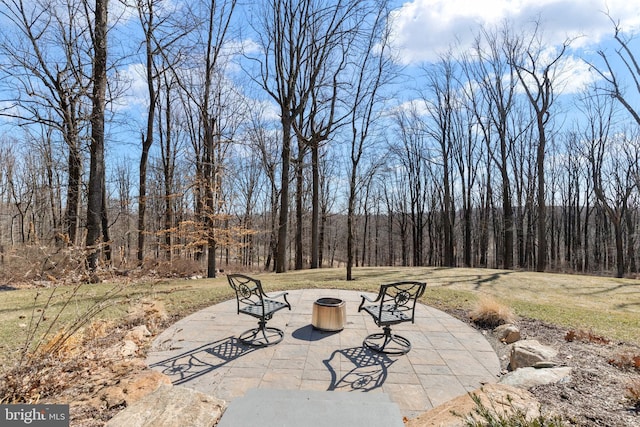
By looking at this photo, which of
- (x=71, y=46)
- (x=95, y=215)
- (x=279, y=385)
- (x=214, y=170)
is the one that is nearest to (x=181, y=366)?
(x=279, y=385)

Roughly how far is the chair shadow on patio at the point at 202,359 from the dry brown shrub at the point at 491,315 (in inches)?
151

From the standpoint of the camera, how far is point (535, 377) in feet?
9.66

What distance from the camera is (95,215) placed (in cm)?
862

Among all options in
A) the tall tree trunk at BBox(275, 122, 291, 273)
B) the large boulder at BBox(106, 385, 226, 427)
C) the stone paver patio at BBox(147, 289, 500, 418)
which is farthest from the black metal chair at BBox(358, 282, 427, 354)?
the tall tree trunk at BBox(275, 122, 291, 273)

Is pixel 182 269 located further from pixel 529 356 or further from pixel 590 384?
pixel 590 384

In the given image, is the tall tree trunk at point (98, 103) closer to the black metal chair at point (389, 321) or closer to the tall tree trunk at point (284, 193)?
the tall tree trunk at point (284, 193)

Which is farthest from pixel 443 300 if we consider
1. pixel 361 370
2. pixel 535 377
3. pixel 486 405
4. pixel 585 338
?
pixel 486 405

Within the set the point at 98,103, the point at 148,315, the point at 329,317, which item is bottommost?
the point at 148,315

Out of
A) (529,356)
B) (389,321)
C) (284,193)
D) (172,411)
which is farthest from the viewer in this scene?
(284,193)

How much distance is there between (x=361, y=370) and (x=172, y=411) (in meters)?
2.09

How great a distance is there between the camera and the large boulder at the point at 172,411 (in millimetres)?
2039

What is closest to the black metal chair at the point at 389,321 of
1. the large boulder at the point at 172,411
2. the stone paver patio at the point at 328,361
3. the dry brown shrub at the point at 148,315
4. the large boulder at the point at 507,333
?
the stone paver patio at the point at 328,361

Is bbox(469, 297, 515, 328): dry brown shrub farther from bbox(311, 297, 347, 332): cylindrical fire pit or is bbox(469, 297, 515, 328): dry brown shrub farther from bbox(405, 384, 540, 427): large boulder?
bbox(405, 384, 540, 427): large boulder

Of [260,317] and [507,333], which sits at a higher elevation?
[260,317]
